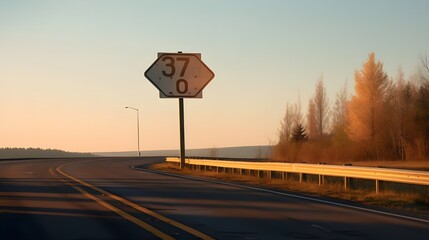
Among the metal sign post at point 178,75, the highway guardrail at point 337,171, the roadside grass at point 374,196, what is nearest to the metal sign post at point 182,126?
the metal sign post at point 178,75

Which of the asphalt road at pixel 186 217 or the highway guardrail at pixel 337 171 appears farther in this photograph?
the highway guardrail at pixel 337 171

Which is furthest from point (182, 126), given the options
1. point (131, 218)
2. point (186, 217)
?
point (131, 218)

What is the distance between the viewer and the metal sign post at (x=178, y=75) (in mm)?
32500

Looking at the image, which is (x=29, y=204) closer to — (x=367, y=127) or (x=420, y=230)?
(x=420, y=230)

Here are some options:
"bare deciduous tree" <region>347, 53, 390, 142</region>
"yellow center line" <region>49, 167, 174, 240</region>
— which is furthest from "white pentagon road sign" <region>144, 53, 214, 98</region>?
"bare deciduous tree" <region>347, 53, 390, 142</region>

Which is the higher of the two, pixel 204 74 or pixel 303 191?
pixel 204 74

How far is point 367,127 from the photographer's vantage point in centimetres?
5994

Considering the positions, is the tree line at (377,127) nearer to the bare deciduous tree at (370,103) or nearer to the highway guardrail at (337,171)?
the bare deciduous tree at (370,103)

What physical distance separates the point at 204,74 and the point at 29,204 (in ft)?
63.3

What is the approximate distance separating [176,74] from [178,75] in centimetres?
12

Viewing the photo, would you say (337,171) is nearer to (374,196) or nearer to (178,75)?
(374,196)

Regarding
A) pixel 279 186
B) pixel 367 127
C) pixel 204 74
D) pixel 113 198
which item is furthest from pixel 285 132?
pixel 113 198

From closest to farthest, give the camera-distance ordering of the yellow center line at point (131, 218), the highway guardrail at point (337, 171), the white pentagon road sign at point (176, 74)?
the yellow center line at point (131, 218) < the highway guardrail at point (337, 171) < the white pentagon road sign at point (176, 74)

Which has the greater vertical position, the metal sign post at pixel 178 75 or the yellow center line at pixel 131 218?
the metal sign post at pixel 178 75
